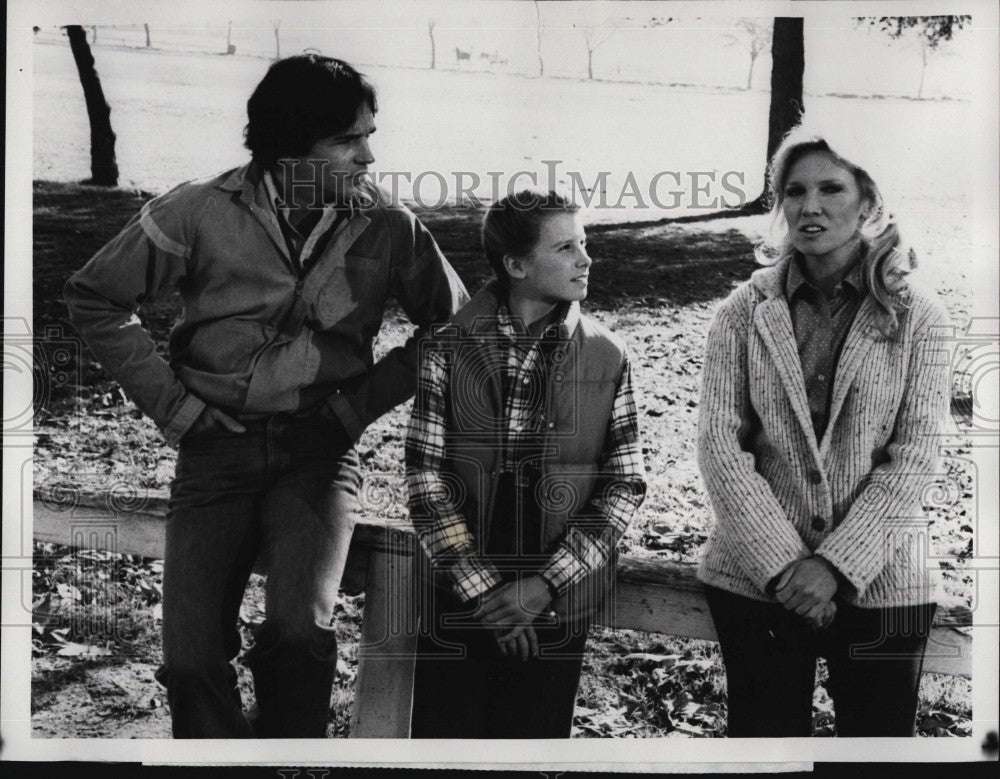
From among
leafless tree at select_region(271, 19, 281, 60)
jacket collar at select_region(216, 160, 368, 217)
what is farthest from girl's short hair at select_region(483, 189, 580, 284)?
leafless tree at select_region(271, 19, 281, 60)

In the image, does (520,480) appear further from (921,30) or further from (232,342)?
(921,30)

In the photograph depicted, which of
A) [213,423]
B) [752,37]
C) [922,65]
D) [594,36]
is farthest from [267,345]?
[922,65]

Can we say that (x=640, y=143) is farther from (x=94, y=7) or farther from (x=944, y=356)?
(x=94, y=7)

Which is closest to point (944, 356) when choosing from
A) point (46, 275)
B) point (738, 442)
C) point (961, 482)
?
point (961, 482)

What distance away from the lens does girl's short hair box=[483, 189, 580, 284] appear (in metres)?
3.19

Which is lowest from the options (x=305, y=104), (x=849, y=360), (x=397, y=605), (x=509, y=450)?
(x=397, y=605)

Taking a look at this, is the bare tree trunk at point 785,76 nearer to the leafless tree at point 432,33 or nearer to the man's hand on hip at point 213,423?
the leafless tree at point 432,33

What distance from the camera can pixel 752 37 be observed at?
3.45 m

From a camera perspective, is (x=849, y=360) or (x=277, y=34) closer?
(x=849, y=360)

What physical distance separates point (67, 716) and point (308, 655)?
101cm

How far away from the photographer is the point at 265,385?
321 cm

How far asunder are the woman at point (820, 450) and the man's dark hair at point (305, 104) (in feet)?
3.90

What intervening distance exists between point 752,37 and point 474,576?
5.87ft

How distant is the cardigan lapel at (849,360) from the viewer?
3014 mm
